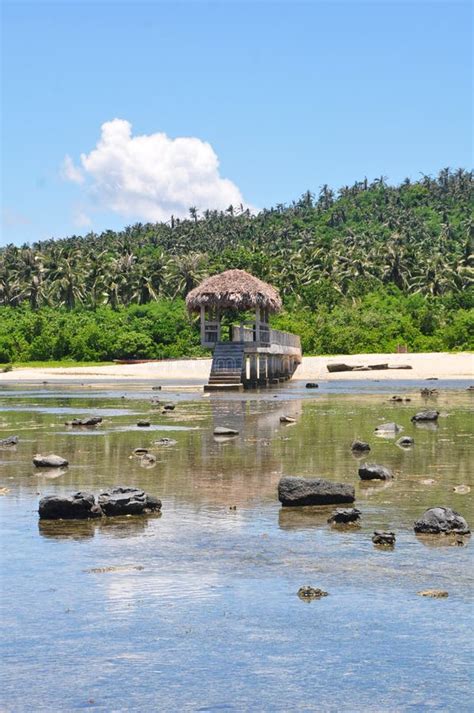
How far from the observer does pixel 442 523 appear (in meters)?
11.8

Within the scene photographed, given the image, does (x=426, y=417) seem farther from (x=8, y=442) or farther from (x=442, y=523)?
(x=442, y=523)

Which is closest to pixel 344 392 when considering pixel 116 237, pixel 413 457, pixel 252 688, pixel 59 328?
pixel 413 457

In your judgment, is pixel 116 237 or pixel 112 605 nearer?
pixel 112 605

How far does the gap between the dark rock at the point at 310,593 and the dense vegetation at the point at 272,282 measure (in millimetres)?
59940

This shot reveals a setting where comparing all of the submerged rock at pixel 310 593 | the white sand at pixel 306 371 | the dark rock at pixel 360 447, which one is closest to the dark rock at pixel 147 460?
the dark rock at pixel 360 447

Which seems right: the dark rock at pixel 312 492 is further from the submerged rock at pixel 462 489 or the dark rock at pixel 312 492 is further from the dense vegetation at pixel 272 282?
the dense vegetation at pixel 272 282

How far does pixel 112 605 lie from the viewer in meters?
8.84

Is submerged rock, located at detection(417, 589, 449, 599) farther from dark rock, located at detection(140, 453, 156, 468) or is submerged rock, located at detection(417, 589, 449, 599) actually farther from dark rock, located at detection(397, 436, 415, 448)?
dark rock, located at detection(397, 436, 415, 448)

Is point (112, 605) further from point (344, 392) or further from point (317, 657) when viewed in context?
point (344, 392)

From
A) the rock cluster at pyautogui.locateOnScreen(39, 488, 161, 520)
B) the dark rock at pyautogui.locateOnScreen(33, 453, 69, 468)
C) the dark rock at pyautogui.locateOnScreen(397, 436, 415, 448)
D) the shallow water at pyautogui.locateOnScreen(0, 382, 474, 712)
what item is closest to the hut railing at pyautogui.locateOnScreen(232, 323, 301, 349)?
the dark rock at pyautogui.locateOnScreen(397, 436, 415, 448)

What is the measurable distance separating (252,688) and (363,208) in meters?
195

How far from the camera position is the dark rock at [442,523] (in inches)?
465

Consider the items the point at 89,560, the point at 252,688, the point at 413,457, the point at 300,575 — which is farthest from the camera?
the point at 413,457

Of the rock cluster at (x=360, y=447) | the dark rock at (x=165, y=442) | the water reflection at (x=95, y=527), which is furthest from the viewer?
the dark rock at (x=165, y=442)
